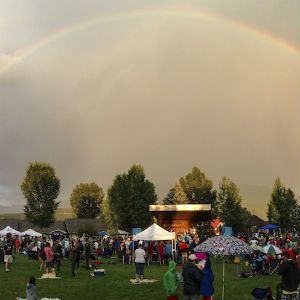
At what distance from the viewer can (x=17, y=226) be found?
101062 mm

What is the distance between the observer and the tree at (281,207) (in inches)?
3504

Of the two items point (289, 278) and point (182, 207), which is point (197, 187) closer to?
point (182, 207)

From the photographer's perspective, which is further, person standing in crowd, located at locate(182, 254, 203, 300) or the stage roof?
the stage roof

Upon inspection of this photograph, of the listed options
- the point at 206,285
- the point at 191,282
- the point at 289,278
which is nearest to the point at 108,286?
the point at 206,285

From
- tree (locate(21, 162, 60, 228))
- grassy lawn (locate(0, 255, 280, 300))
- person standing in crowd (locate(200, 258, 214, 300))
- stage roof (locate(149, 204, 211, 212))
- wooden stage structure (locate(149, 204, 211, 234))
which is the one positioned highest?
tree (locate(21, 162, 60, 228))

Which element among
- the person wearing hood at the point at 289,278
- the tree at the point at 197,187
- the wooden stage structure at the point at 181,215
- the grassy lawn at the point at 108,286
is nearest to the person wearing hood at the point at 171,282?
the person wearing hood at the point at 289,278

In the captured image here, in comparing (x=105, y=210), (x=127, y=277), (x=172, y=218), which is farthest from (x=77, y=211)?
(x=127, y=277)

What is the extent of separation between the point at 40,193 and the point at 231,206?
3517cm

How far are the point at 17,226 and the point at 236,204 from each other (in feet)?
153

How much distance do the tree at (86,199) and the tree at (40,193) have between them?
33622 millimetres

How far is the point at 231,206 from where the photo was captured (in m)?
86.0

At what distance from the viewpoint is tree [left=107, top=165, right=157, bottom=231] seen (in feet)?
259

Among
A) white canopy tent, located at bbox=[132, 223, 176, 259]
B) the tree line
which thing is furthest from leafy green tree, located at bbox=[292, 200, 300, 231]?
white canopy tent, located at bbox=[132, 223, 176, 259]

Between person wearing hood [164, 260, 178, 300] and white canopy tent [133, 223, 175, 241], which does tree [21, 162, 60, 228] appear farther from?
person wearing hood [164, 260, 178, 300]
